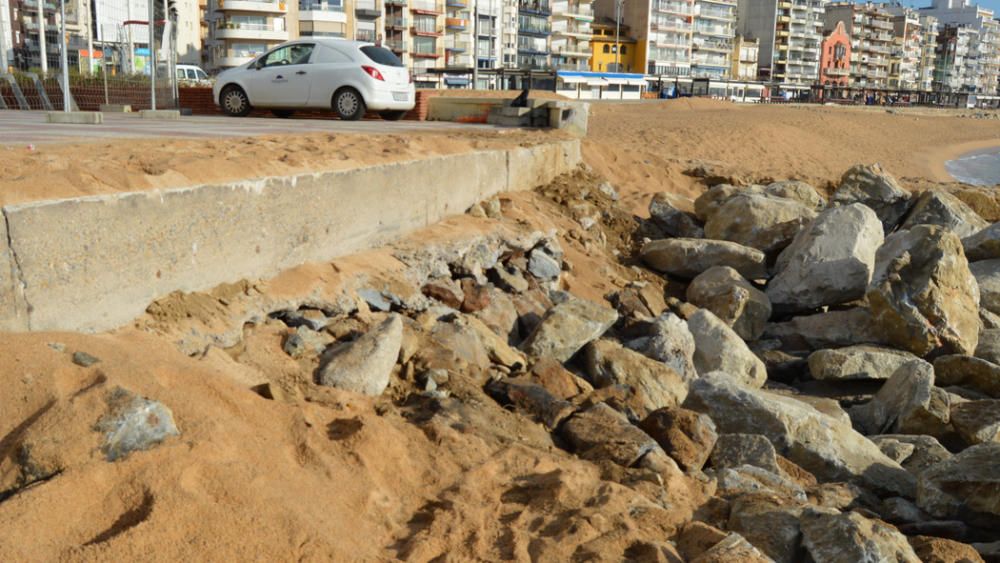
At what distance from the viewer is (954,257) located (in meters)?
8.79

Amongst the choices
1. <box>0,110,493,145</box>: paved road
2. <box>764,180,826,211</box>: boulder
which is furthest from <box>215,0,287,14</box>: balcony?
<box>764,180,826,211</box>: boulder

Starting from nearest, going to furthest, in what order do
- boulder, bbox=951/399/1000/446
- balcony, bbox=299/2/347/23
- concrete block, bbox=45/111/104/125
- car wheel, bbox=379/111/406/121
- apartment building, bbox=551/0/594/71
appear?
boulder, bbox=951/399/1000/446
concrete block, bbox=45/111/104/125
car wheel, bbox=379/111/406/121
balcony, bbox=299/2/347/23
apartment building, bbox=551/0/594/71

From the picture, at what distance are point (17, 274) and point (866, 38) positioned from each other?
15111cm

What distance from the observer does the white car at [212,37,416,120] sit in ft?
48.5

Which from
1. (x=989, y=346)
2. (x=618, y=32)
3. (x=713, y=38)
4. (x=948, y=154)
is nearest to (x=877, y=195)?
(x=989, y=346)

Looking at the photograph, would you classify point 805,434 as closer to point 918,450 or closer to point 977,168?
point 918,450

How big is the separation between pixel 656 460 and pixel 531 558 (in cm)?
129

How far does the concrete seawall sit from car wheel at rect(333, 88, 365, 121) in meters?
7.08

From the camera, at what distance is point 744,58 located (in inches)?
4488

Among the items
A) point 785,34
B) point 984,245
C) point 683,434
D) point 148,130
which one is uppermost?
point 785,34

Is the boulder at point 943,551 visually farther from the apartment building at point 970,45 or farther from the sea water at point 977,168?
the apartment building at point 970,45

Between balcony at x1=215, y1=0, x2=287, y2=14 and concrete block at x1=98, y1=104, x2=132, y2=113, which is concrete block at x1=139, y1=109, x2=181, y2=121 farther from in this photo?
balcony at x1=215, y1=0, x2=287, y2=14

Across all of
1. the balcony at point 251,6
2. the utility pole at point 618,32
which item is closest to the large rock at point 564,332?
the balcony at point 251,6

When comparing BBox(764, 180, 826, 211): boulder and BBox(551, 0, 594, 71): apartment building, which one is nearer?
BBox(764, 180, 826, 211): boulder
